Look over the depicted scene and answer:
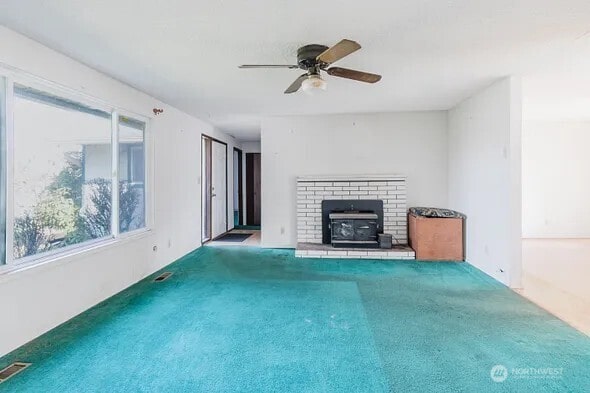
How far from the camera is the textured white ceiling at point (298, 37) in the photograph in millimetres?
2115

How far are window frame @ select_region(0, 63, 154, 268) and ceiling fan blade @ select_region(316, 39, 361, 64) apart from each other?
2286 millimetres

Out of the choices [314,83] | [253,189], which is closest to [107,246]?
[314,83]

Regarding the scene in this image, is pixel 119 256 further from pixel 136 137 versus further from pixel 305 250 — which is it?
pixel 305 250

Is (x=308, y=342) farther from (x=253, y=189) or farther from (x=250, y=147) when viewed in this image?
(x=250, y=147)

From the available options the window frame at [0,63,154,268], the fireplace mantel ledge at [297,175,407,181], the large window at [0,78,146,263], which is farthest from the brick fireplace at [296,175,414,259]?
the large window at [0,78,146,263]

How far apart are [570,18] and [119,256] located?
4.52 meters

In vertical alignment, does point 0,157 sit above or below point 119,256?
above

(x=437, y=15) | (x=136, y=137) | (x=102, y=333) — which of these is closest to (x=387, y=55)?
(x=437, y=15)

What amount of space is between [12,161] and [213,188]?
4452 mm

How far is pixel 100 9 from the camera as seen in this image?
211cm

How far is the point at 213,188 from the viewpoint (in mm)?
6836

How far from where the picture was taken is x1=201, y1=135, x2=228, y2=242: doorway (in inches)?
251

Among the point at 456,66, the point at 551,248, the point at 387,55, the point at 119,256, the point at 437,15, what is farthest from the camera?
the point at 551,248

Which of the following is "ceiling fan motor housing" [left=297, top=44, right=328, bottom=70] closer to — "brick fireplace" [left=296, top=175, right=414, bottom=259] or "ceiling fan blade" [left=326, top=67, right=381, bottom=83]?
"ceiling fan blade" [left=326, top=67, right=381, bottom=83]
